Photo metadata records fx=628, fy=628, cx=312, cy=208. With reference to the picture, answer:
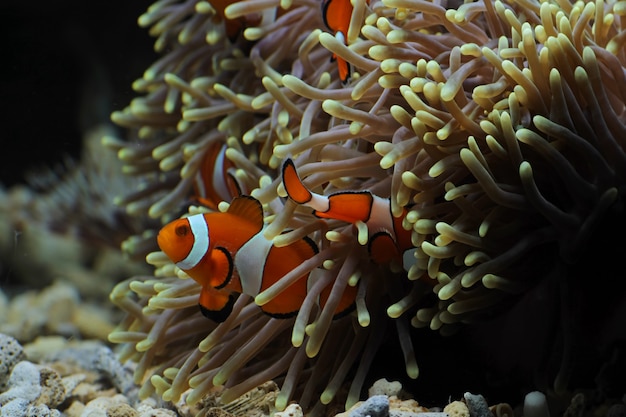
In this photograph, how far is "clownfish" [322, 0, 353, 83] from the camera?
1625 mm

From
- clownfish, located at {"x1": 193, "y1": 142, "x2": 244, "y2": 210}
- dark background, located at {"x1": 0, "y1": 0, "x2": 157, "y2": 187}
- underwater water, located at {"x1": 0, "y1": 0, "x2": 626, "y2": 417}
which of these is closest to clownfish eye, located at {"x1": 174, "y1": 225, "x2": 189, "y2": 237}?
underwater water, located at {"x1": 0, "y1": 0, "x2": 626, "y2": 417}

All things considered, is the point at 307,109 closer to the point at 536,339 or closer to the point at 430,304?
the point at 430,304

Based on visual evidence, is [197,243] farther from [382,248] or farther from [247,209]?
[382,248]

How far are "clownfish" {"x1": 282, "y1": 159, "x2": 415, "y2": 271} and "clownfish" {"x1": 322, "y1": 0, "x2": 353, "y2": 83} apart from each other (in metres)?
0.38

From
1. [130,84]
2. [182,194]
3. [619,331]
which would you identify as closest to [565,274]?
[619,331]

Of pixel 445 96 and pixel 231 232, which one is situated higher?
pixel 445 96

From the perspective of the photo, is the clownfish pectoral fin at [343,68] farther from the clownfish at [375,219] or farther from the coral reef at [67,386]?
the coral reef at [67,386]

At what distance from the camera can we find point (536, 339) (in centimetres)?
144

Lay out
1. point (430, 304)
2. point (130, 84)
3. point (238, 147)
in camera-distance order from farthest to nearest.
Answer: point (130, 84) < point (238, 147) < point (430, 304)

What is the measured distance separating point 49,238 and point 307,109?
6.14ft

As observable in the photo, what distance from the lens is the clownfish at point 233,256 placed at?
1394 millimetres

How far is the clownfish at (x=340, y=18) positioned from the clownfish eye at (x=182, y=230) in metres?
0.58

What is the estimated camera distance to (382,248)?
1456mm

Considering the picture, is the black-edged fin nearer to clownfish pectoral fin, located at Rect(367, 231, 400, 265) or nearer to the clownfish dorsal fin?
the clownfish dorsal fin
